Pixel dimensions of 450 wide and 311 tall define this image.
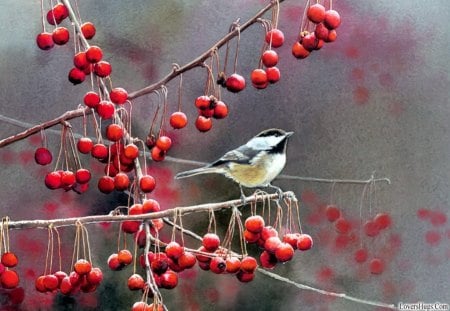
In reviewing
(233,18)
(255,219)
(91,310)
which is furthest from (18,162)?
(255,219)

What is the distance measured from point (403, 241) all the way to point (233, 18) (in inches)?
27.4

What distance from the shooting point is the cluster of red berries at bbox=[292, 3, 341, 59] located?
150cm

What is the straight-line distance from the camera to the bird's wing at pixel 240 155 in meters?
1.86

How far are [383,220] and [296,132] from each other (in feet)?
1.00

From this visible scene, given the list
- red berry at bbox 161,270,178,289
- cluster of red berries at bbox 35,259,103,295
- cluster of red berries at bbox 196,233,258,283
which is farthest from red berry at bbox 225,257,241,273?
cluster of red berries at bbox 35,259,103,295

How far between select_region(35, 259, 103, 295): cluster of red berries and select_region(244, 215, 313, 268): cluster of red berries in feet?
0.93

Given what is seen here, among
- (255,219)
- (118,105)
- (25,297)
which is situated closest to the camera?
(255,219)

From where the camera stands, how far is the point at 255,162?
72.3 inches

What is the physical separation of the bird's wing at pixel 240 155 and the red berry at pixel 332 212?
0.25 metres

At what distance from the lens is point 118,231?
77.7 inches

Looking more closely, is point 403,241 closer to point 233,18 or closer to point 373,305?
point 373,305

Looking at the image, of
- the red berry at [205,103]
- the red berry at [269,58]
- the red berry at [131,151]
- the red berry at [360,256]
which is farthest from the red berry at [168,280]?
the red berry at [360,256]

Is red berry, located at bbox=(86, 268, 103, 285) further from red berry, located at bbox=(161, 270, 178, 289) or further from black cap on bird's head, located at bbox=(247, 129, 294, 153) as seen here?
black cap on bird's head, located at bbox=(247, 129, 294, 153)

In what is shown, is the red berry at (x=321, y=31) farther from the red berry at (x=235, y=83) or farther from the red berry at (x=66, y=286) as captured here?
the red berry at (x=66, y=286)
